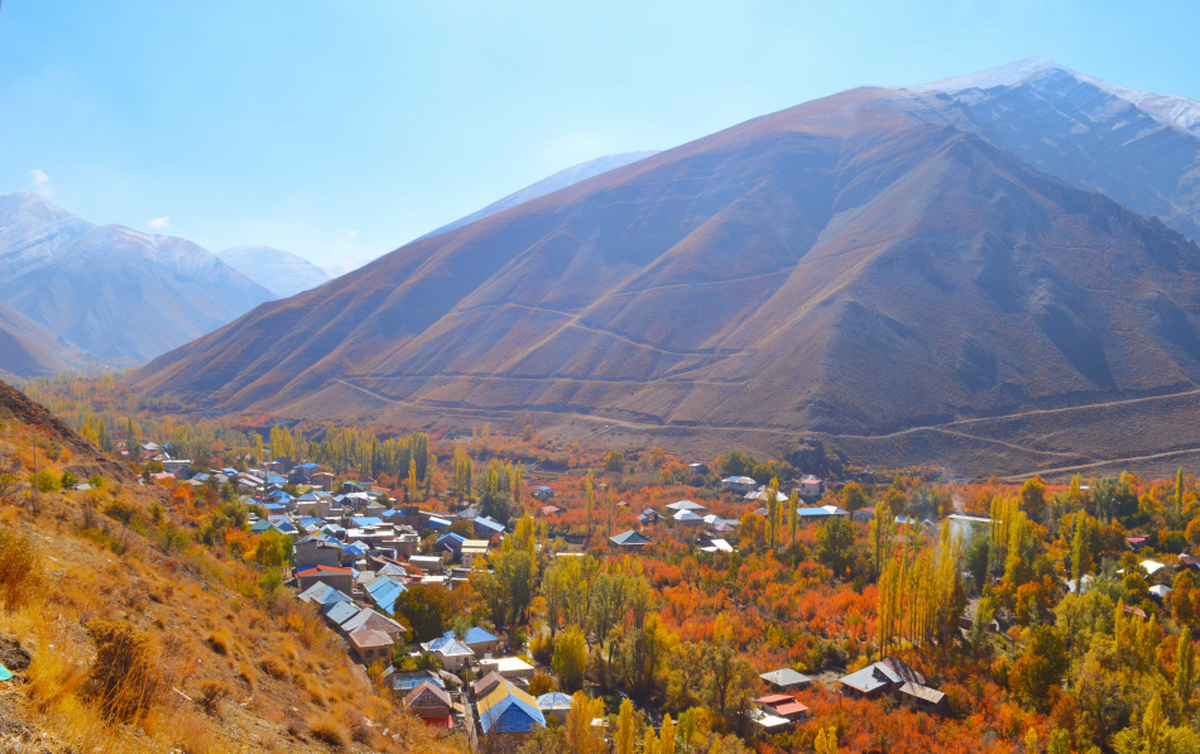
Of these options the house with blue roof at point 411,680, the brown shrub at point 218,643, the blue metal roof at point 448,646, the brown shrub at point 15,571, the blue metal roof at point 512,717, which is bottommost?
the blue metal roof at point 448,646

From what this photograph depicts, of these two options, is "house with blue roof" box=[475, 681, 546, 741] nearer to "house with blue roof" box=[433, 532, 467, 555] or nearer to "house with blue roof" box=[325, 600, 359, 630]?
"house with blue roof" box=[325, 600, 359, 630]

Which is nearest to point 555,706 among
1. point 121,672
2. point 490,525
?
point 121,672

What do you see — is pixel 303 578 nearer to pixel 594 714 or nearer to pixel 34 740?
pixel 594 714

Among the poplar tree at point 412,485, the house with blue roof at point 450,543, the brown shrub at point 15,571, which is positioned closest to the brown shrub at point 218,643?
the brown shrub at point 15,571

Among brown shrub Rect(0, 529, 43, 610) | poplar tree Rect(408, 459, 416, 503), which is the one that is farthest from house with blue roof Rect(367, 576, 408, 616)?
poplar tree Rect(408, 459, 416, 503)

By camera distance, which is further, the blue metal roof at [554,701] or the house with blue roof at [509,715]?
the blue metal roof at [554,701]

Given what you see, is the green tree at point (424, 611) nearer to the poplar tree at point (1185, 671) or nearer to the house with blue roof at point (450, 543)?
the house with blue roof at point (450, 543)

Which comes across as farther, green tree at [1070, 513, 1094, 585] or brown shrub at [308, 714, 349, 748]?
green tree at [1070, 513, 1094, 585]
